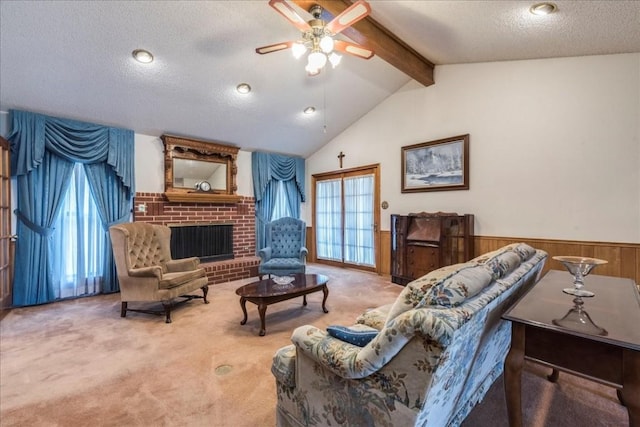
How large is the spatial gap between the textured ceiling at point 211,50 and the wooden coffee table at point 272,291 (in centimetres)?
257

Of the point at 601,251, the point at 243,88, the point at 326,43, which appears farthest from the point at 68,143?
the point at 601,251

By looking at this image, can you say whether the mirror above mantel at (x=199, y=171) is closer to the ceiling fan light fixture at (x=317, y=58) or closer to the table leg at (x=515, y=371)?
the ceiling fan light fixture at (x=317, y=58)

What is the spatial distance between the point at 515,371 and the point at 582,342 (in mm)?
296

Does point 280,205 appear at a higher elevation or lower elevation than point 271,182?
lower

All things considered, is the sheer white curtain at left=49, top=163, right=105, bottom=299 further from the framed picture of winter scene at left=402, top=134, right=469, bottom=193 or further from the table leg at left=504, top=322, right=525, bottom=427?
the table leg at left=504, top=322, right=525, bottom=427

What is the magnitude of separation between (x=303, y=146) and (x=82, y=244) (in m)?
3.89

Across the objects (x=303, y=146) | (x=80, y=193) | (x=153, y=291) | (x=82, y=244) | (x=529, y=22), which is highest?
(x=529, y=22)

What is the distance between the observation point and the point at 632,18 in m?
2.46

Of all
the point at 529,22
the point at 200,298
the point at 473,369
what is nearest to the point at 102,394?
the point at 200,298

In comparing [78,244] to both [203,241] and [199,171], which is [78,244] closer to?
[203,241]

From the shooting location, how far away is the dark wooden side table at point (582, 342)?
104 centimetres

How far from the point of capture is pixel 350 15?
2.20 meters

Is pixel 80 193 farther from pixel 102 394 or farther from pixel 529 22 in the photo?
pixel 529 22

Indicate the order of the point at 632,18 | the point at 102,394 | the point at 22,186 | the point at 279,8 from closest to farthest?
the point at 102,394, the point at 279,8, the point at 632,18, the point at 22,186
